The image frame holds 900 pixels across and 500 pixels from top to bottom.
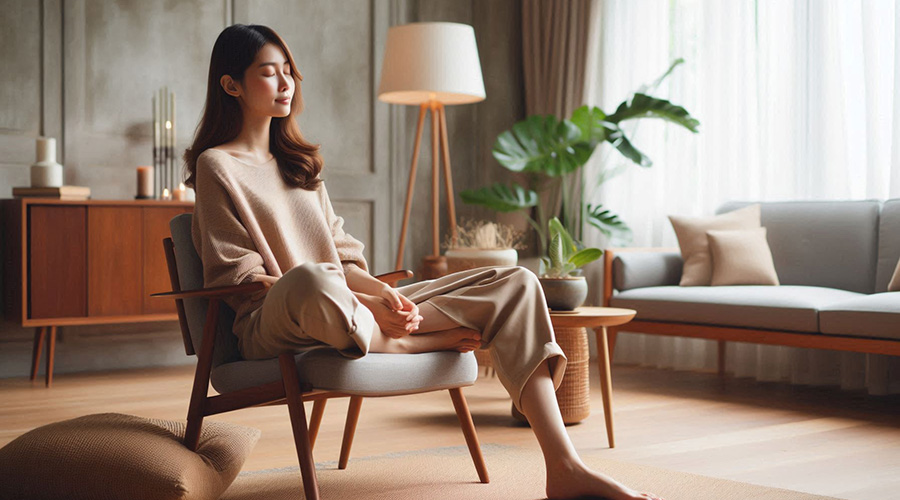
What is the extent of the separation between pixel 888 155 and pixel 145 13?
12.0 feet

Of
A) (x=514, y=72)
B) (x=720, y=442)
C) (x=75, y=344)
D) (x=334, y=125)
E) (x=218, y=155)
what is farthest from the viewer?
(x=514, y=72)

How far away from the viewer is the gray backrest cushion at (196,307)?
7.23 ft

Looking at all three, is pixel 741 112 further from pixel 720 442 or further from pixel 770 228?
pixel 720 442

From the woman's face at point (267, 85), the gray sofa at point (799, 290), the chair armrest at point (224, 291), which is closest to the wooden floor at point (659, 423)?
the gray sofa at point (799, 290)

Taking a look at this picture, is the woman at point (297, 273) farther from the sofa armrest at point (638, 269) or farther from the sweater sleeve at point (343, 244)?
the sofa armrest at point (638, 269)

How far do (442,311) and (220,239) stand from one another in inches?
21.1

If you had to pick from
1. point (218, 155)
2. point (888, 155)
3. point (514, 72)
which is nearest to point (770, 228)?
point (888, 155)

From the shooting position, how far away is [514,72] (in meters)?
6.07

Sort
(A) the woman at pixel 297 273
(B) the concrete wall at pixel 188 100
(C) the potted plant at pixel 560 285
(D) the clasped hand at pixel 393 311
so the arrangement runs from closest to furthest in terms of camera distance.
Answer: (A) the woman at pixel 297 273, (D) the clasped hand at pixel 393 311, (C) the potted plant at pixel 560 285, (B) the concrete wall at pixel 188 100

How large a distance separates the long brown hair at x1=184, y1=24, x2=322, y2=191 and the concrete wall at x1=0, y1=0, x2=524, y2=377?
2.54 m

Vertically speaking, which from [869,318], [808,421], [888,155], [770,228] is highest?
[888,155]

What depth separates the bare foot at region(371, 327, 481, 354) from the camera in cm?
222

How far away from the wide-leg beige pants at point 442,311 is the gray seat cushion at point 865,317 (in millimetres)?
1724

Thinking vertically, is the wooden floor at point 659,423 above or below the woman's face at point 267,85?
below
